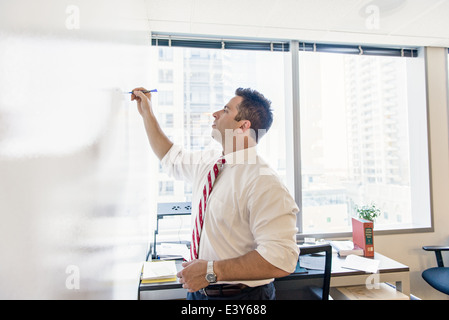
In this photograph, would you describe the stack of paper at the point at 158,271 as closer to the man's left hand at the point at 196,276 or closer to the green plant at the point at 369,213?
the man's left hand at the point at 196,276

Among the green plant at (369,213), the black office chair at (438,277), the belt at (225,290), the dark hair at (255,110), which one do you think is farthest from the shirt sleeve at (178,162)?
the black office chair at (438,277)

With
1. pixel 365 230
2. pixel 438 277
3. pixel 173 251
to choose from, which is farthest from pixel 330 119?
pixel 173 251

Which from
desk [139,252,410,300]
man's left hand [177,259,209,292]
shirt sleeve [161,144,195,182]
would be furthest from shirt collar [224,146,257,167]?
desk [139,252,410,300]

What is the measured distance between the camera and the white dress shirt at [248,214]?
1019 millimetres

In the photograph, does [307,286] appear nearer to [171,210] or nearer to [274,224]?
[274,224]

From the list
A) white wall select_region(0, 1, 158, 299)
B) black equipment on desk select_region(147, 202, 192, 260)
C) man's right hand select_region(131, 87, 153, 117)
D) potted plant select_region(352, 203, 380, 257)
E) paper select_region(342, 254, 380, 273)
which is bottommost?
paper select_region(342, 254, 380, 273)

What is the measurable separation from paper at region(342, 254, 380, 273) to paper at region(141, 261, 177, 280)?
1223 mm

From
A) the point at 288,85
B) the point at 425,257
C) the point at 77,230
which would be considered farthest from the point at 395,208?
the point at 77,230

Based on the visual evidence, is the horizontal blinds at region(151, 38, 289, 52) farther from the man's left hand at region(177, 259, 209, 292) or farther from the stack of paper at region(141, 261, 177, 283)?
the man's left hand at region(177, 259, 209, 292)

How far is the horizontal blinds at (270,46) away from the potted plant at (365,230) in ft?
5.21

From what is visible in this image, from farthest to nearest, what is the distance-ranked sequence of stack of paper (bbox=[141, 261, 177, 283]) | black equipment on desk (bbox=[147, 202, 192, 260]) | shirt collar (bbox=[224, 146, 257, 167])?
black equipment on desk (bbox=[147, 202, 192, 260]) → stack of paper (bbox=[141, 261, 177, 283]) → shirt collar (bbox=[224, 146, 257, 167])

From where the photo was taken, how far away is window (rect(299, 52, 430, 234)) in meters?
2.63

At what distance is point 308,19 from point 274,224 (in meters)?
1.83

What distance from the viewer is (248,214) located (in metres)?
1.13
